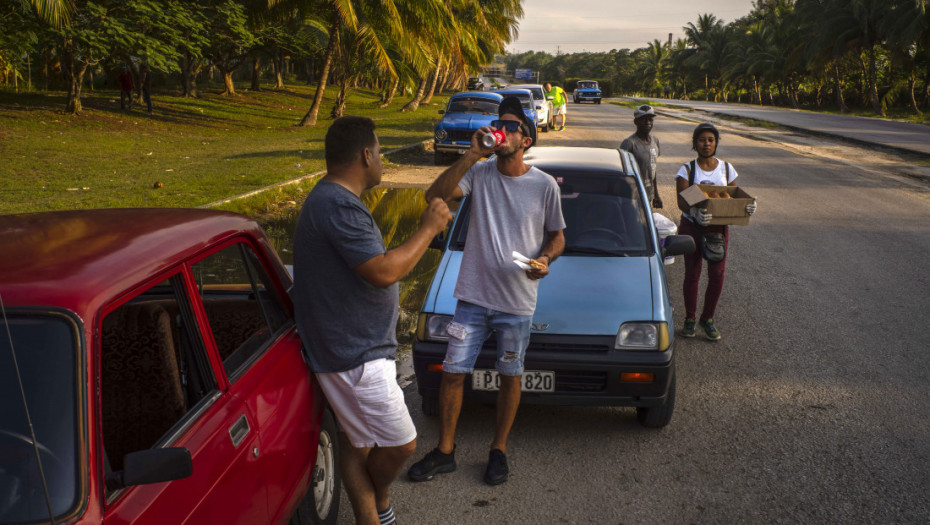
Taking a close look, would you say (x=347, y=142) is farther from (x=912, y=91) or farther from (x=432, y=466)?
(x=912, y=91)

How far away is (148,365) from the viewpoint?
110 inches

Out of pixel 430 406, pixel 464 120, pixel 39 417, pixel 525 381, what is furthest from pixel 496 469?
pixel 464 120

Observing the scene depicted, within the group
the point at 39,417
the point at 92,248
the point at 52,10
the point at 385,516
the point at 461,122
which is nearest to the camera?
the point at 39,417

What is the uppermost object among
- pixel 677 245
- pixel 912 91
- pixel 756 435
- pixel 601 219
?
pixel 912 91

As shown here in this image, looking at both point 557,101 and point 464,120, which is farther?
point 557,101

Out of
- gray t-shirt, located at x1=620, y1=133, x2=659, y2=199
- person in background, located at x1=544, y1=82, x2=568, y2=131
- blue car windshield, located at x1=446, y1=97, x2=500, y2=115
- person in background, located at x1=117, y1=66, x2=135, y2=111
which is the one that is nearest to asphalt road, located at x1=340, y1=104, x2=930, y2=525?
gray t-shirt, located at x1=620, y1=133, x2=659, y2=199

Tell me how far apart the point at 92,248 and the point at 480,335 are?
6.85 feet

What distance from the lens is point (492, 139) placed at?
3.61 m

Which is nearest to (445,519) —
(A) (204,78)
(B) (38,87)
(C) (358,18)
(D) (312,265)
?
(D) (312,265)

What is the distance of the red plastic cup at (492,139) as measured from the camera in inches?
141

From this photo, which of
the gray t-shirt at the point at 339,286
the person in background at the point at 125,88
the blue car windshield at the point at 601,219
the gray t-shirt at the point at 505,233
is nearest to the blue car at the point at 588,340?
the blue car windshield at the point at 601,219

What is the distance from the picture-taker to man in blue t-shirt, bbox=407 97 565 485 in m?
3.92

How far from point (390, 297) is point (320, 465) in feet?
3.24

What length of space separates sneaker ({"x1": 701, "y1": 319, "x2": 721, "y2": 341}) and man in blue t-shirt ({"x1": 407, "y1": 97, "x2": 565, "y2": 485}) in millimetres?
2864
